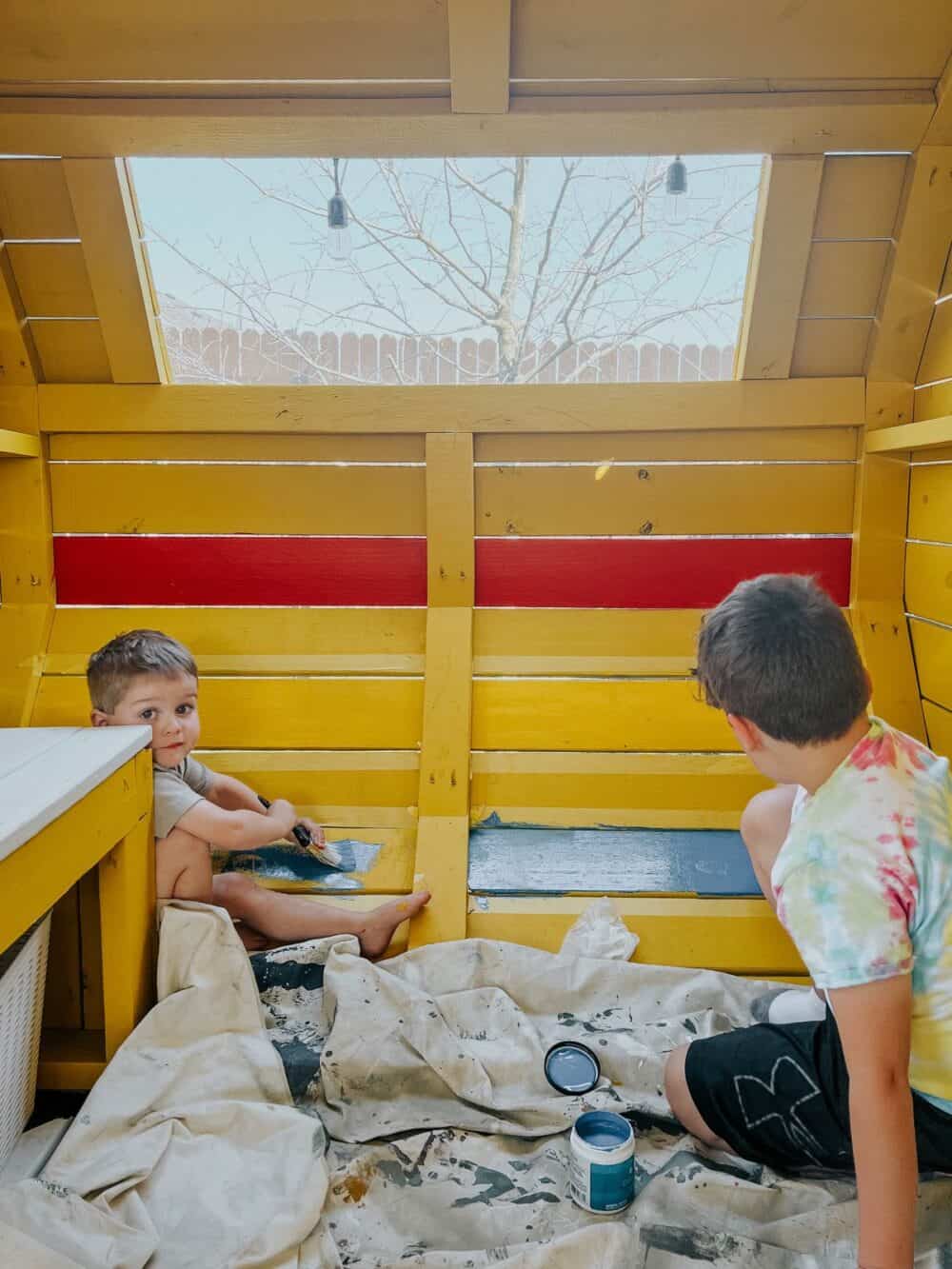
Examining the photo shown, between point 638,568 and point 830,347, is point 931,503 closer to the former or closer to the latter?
point 830,347

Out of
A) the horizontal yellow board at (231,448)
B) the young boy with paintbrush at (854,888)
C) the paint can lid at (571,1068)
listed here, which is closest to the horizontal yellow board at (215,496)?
the horizontal yellow board at (231,448)

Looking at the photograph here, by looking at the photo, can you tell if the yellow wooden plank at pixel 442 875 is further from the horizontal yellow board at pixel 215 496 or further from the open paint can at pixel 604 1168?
the horizontal yellow board at pixel 215 496

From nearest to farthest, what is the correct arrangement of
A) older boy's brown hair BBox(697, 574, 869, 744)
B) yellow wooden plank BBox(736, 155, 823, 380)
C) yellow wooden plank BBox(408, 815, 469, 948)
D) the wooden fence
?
older boy's brown hair BBox(697, 574, 869, 744), yellow wooden plank BBox(408, 815, 469, 948), yellow wooden plank BBox(736, 155, 823, 380), the wooden fence

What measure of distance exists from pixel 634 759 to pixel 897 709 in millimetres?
622

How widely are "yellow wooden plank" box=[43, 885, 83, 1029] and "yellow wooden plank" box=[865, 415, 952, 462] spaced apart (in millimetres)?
1851

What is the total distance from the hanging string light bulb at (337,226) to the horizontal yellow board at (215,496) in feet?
2.02

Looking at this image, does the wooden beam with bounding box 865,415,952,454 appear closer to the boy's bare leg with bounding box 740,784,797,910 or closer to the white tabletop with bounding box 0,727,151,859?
the boy's bare leg with bounding box 740,784,797,910

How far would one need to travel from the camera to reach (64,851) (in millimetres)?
1321

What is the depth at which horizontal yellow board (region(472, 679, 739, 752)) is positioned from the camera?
2350 millimetres

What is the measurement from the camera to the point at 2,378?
241cm

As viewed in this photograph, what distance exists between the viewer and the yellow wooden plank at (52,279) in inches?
90.0

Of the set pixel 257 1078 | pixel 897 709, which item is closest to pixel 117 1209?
pixel 257 1078

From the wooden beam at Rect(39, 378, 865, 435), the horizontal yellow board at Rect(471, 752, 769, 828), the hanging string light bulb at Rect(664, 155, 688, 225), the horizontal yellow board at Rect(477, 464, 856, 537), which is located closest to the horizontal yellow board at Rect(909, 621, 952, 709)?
the horizontal yellow board at Rect(477, 464, 856, 537)

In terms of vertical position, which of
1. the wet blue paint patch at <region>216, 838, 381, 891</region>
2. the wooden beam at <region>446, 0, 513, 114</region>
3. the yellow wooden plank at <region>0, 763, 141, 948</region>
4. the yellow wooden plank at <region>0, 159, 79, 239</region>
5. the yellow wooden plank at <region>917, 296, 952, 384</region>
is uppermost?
the wooden beam at <region>446, 0, 513, 114</region>
